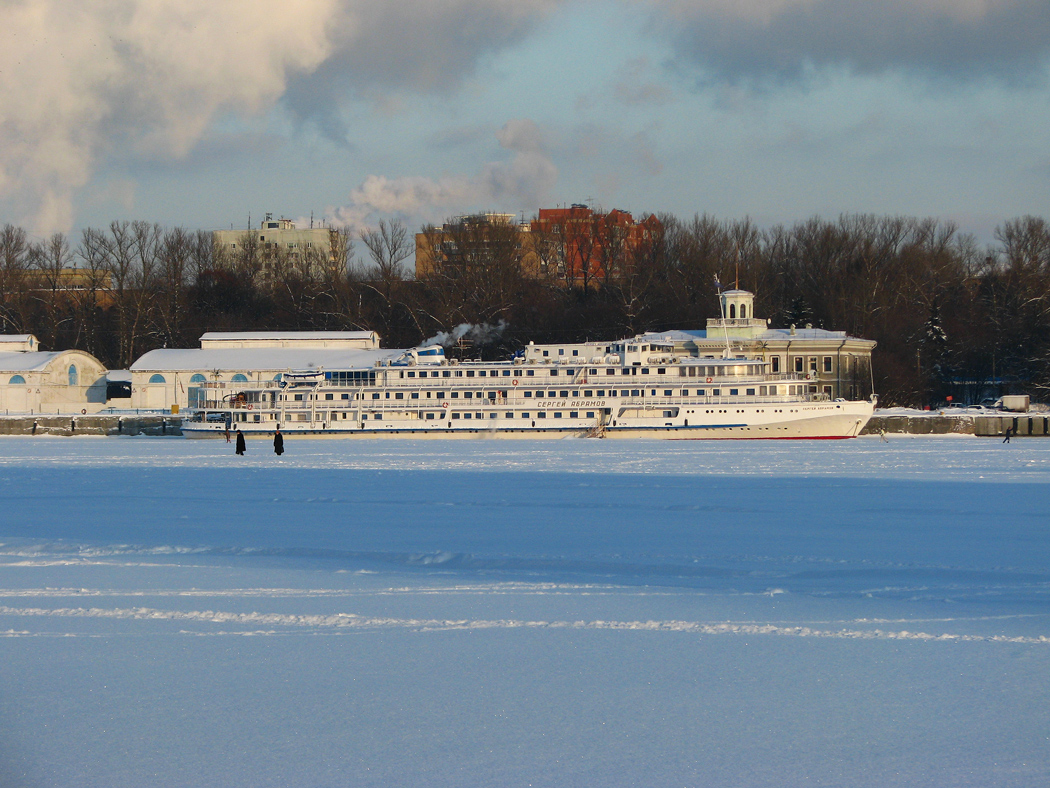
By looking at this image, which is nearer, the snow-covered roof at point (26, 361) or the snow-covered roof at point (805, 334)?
the snow-covered roof at point (805, 334)

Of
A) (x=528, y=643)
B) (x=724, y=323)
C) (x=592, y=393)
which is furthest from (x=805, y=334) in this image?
(x=528, y=643)

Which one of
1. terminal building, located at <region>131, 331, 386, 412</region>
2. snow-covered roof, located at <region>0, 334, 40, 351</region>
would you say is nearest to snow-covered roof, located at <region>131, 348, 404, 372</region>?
terminal building, located at <region>131, 331, 386, 412</region>

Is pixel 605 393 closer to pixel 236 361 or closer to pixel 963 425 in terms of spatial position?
pixel 963 425

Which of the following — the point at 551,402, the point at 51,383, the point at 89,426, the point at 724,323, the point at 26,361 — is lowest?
the point at 89,426

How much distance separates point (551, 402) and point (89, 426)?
84.8ft

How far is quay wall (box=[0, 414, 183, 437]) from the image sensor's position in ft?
186

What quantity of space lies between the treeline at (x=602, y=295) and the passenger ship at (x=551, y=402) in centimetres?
1634

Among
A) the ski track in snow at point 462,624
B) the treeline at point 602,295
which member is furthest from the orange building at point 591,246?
the ski track in snow at point 462,624

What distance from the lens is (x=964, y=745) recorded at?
651 cm

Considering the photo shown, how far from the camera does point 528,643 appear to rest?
8.93 meters

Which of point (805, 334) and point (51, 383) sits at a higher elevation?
point (805, 334)

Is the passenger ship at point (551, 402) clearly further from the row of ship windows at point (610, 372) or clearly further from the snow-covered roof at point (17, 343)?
the snow-covered roof at point (17, 343)

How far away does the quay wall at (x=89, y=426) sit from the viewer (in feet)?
186

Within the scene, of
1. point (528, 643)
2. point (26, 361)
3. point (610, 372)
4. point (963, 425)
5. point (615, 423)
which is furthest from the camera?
point (26, 361)
